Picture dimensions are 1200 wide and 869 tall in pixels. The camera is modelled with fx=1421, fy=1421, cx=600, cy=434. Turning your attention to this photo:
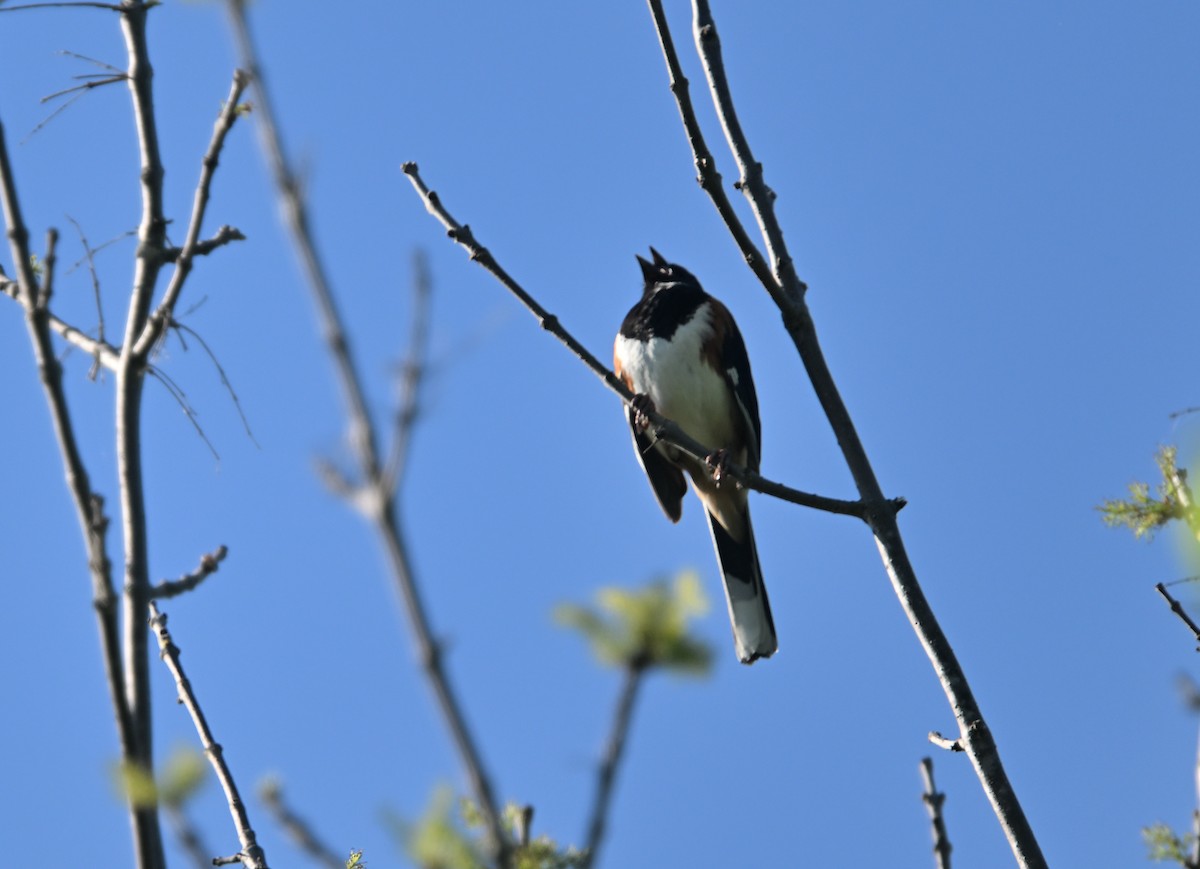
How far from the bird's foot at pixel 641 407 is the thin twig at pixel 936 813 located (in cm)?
125

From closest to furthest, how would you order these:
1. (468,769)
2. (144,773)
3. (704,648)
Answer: (468,769)
(704,648)
(144,773)

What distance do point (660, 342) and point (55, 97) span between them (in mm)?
2947

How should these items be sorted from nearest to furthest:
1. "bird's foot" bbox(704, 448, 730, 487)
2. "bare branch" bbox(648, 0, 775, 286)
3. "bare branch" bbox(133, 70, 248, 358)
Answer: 1. "bare branch" bbox(133, 70, 248, 358)
2. "bare branch" bbox(648, 0, 775, 286)
3. "bird's foot" bbox(704, 448, 730, 487)

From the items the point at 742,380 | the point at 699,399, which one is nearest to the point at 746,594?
the point at 699,399

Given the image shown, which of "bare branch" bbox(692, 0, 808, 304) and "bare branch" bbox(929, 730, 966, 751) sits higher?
"bare branch" bbox(692, 0, 808, 304)

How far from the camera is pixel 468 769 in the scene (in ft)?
3.52

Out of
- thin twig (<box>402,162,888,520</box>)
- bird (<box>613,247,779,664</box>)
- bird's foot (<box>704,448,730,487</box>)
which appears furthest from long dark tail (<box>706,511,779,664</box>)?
thin twig (<box>402,162,888,520</box>)

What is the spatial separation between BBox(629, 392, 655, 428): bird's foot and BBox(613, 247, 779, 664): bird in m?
0.02

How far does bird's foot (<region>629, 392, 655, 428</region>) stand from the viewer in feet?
12.4

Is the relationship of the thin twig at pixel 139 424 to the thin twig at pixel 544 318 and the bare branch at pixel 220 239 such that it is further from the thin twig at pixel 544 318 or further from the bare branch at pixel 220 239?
the thin twig at pixel 544 318

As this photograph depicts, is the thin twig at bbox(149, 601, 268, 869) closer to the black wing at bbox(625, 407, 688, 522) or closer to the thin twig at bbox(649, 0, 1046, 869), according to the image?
the thin twig at bbox(649, 0, 1046, 869)

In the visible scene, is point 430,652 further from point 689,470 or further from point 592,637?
point 689,470

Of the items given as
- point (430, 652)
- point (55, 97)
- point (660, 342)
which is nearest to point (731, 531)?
point (660, 342)

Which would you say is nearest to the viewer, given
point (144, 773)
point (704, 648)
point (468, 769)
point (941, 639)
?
point (468, 769)
